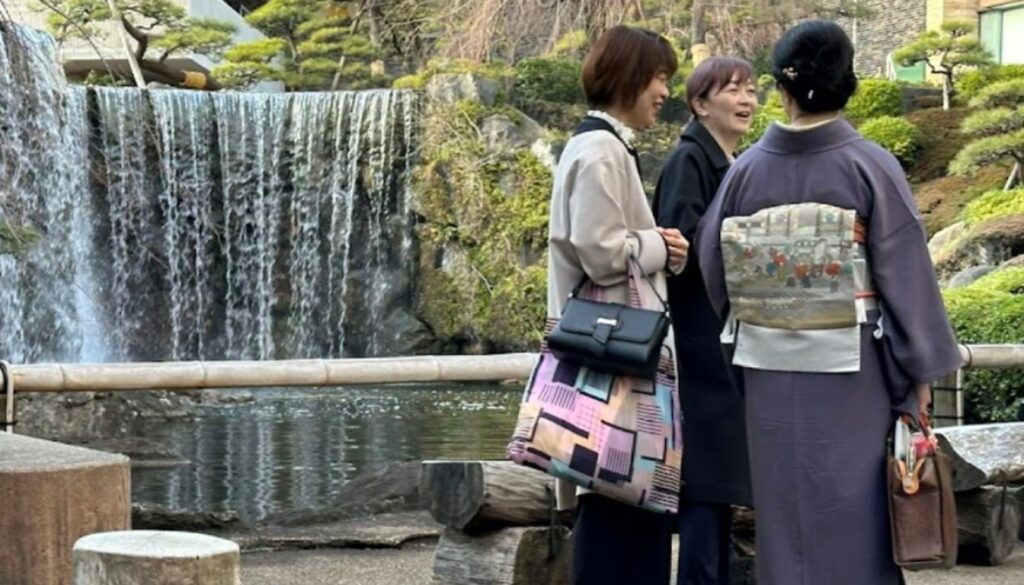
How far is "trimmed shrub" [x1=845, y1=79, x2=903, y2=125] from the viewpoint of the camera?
23375 mm

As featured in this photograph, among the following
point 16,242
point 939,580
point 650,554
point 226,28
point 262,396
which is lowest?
point 262,396

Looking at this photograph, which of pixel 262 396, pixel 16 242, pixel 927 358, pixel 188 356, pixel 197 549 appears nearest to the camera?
pixel 197 549

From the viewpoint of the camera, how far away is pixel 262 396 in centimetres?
1630

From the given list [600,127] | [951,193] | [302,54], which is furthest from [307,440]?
[302,54]

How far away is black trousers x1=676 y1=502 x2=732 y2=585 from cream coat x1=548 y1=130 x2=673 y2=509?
0.49 metres

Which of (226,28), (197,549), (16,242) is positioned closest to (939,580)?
(197,549)

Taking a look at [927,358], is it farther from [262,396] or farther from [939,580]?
[262,396]

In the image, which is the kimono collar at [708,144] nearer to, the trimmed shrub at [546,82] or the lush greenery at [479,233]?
the lush greenery at [479,233]

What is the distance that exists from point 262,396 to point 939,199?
976cm

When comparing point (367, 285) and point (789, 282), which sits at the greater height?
point (789, 282)

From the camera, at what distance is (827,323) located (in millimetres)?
3400

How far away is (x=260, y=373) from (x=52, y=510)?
135 centimetres

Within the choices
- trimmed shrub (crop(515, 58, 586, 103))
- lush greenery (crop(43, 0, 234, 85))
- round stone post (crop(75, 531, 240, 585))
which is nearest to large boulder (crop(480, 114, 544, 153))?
trimmed shrub (crop(515, 58, 586, 103))

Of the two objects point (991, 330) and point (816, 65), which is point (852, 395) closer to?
point (816, 65)
